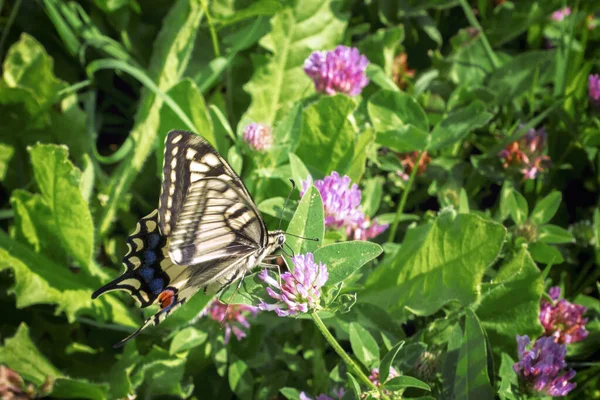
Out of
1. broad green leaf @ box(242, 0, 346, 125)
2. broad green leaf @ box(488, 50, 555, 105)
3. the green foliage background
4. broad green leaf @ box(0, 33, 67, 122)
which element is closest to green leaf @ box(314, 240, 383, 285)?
the green foliage background

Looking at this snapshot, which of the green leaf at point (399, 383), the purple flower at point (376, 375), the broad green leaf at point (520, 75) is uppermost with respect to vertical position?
the broad green leaf at point (520, 75)

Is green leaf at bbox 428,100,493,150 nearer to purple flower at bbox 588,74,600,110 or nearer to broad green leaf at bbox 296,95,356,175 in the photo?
broad green leaf at bbox 296,95,356,175

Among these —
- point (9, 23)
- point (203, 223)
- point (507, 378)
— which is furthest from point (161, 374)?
point (9, 23)

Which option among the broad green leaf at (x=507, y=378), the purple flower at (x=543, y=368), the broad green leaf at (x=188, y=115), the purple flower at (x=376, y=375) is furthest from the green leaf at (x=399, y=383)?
the broad green leaf at (x=188, y=115)

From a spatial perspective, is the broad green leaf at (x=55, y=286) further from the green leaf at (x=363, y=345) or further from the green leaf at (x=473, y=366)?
the green leaf at (x=473, y=366)

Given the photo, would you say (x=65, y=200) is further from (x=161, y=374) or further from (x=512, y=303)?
(x=512, y=303)

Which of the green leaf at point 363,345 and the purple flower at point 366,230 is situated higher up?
the purple flower at point 366,230
